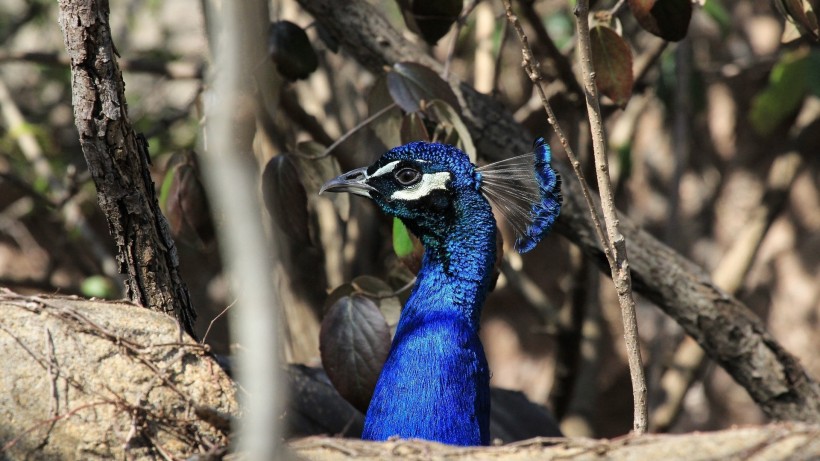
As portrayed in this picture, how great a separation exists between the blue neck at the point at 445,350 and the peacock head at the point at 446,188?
0.10 feet

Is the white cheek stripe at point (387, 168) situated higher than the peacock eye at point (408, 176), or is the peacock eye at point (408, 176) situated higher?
the white cheek stripe at point (387, 168)

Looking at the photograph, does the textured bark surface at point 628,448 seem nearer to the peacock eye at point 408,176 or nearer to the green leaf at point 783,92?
the peacock eye at point 408,176

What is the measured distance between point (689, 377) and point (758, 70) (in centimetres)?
142

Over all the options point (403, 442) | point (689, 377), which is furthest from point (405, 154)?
point (689, 377)

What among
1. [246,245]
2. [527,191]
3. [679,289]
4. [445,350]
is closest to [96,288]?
[445,350]

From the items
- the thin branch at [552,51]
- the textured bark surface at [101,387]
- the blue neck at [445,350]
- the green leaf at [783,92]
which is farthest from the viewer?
the green leaf at [783,92]

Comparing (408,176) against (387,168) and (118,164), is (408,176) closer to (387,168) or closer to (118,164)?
(387,168)

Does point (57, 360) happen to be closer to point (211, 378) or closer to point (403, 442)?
point (211, 378)

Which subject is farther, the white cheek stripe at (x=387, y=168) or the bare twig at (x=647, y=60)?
the bare twig at (x=647, y=60)

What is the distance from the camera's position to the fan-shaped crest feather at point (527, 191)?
2.15 m

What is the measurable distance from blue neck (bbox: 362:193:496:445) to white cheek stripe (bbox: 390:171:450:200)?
70mm

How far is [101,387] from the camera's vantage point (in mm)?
1667

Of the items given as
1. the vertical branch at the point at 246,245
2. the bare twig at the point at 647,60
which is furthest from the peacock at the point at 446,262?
the vertical branch at the point at 246,245

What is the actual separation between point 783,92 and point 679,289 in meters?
1.31
